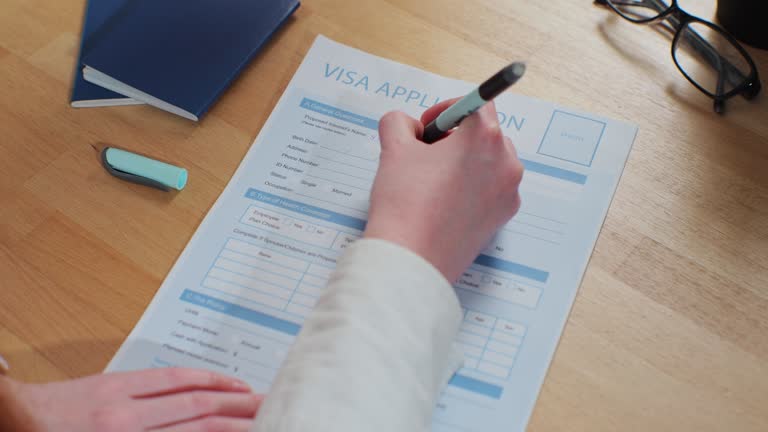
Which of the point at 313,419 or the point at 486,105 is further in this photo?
the point at 486,105

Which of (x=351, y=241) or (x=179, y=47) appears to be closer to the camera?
(x=351, y=241)

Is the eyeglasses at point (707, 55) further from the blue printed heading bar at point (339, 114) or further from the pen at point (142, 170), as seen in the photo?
the pen at point (142, 170)

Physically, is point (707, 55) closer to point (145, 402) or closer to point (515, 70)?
point (515, 70)

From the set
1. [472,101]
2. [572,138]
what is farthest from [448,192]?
[572,138]

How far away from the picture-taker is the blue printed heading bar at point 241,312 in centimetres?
65

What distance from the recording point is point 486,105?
25.9 inches

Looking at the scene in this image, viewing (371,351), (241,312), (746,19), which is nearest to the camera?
(371,351)

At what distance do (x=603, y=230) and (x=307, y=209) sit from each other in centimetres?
28

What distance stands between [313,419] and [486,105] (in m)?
0.31

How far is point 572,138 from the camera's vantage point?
2.45 feet

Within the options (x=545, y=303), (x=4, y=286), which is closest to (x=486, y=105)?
(x=545, y=303)

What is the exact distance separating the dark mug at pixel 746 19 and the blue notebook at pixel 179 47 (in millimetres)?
463

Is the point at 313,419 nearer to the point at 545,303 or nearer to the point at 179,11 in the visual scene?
the point at 545,303

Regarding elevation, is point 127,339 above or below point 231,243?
below
